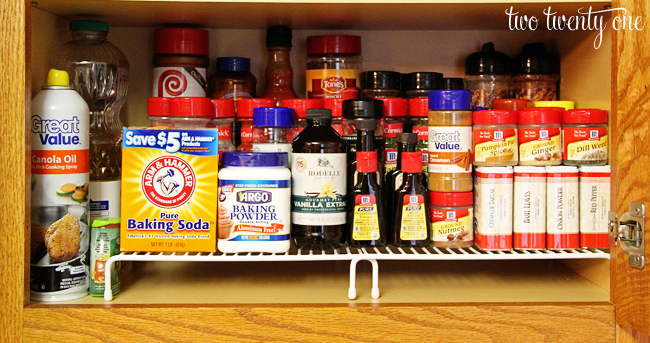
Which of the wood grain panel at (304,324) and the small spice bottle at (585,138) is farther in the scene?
the small spice bottle at (585,138)

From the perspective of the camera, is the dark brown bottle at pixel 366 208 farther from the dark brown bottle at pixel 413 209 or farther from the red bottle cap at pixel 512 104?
the red bottle cap at pixel 512 104

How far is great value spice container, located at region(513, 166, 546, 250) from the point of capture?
1146mm

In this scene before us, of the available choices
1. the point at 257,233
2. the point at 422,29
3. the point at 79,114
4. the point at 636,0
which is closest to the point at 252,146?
the point at 257,233

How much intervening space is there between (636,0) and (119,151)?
109cm

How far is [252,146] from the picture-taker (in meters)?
1.25

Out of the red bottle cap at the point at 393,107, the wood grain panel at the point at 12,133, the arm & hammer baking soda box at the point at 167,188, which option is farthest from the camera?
the red bottle cap at the point at 393,107

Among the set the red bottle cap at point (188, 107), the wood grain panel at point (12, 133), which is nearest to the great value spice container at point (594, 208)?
the red bottle cap at point (188, 107)

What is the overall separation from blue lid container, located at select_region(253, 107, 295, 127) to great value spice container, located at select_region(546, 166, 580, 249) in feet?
1.77

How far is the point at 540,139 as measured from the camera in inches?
45.3

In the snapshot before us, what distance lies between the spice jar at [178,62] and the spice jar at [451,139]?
583mm

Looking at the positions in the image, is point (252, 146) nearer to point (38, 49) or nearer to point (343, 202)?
point (343, 202)

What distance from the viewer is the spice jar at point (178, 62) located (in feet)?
4.50

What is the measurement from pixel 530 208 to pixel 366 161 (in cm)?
35

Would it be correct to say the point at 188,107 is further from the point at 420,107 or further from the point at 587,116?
the point at 587,116
